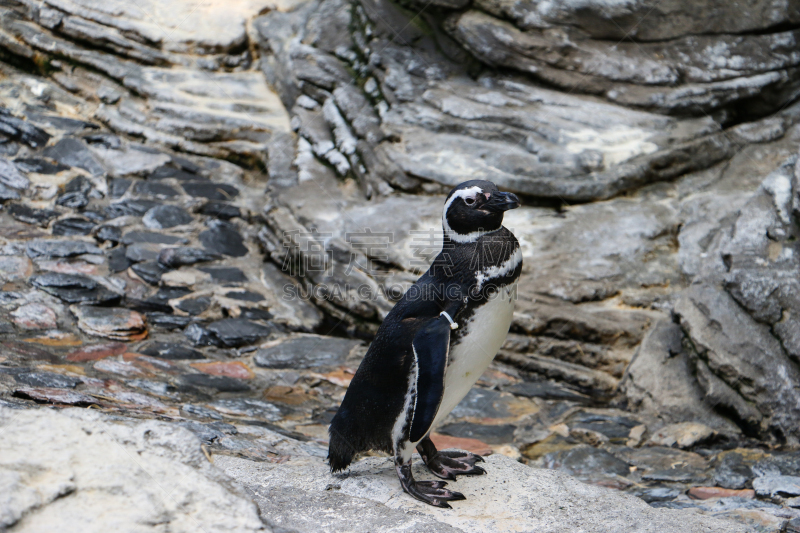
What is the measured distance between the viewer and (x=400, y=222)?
480 centimetres

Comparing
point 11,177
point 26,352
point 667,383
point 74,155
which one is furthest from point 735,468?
point 74,155

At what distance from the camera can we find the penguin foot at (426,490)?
2.25 m

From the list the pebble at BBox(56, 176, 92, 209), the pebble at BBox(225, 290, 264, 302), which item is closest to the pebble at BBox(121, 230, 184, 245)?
the pebble at BBox(56, 176, 92, 209)

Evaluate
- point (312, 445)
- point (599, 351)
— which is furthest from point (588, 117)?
point (312, 445)

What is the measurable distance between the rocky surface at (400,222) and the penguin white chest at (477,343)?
416mm

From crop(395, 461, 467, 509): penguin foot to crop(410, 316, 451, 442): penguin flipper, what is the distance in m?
0.15

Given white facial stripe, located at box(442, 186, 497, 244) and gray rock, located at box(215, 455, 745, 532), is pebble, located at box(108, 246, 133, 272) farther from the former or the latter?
white facial stripe, located at box(442, 186, 497, 244)

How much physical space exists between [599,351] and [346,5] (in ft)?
14.3

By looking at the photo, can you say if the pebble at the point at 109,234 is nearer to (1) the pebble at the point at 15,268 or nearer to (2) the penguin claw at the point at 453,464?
(1) the pebble at the point at 15,268

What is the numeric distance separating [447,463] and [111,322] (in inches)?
95.2

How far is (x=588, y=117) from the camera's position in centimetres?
529

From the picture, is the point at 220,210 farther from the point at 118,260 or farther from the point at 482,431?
the point at 482,431

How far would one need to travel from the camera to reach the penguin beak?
91.3 inches

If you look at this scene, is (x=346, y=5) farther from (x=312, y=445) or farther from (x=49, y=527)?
(x=49, y=527)
